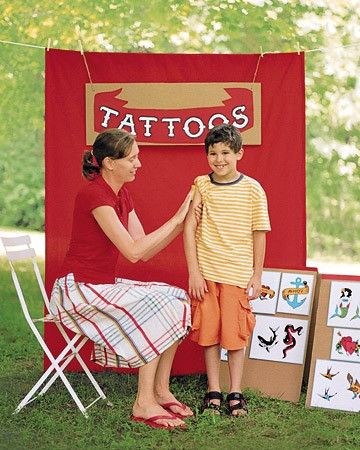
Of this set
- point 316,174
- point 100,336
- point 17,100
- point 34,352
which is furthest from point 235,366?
point 316,174

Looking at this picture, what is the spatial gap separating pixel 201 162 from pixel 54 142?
0.74 meters

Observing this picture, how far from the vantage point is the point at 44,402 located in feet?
15.2

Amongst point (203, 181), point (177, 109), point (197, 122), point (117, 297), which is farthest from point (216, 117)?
point (117, 297)

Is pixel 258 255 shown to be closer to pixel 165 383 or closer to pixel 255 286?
pixel 255 286

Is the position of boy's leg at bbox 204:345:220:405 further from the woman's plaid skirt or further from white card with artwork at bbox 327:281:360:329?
white card with artwork at bbox 327:281:360:329

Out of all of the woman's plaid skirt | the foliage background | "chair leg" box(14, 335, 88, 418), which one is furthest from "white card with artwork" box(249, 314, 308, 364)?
the foliage background

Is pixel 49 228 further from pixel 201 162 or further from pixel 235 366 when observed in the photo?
pixel 235 366

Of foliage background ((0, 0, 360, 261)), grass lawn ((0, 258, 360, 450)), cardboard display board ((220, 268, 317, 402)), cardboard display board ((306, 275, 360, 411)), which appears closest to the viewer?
grass lawn ((0, 258, 360, 450))

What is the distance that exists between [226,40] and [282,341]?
223 inches

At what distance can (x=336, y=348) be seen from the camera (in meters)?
4.67

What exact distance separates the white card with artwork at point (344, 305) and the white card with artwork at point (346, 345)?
32 mm

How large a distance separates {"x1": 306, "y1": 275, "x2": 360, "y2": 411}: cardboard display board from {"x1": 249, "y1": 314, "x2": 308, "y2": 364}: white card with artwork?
0.37 feet

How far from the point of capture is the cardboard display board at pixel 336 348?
4.60 meters

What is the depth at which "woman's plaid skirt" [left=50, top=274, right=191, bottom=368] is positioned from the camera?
4.26 m
